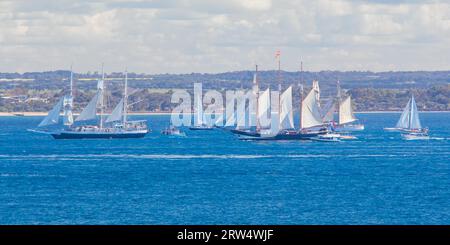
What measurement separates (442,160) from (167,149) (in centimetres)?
3566

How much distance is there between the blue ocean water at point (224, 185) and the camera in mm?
50594

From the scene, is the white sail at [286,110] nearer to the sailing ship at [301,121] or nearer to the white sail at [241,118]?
the sailing ship at [301,121]

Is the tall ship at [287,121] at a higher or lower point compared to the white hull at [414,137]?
higher

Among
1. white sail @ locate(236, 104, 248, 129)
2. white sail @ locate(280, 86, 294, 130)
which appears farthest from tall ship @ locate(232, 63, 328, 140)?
white sail @ locate(236, 104, 248, 129)

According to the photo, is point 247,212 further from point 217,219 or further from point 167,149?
point 167,149

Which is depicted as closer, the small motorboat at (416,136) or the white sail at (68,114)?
the small motorboat at (416,136)

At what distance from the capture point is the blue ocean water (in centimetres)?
5059

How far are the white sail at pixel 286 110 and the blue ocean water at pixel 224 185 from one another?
14.3 meters

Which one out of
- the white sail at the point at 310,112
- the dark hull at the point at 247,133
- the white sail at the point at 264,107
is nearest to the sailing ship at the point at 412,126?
the white sail at the point at 310,112

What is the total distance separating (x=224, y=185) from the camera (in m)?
69.5

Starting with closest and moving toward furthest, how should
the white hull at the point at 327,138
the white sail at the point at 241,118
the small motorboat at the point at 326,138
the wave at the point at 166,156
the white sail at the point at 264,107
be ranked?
1. the wave at the point at 166,156
2. the small motorboat at the point at 326,138
3. the white hull at the point at 327,138
4. the white sail at the point at 264,107
5. the white sail at the point at 241,118

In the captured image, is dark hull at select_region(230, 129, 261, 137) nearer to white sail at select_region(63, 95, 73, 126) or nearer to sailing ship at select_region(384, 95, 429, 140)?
sailing ship at select_region(384, 95, 429, 140)

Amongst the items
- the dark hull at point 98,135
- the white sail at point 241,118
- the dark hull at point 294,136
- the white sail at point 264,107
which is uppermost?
the white sail at point 264,107

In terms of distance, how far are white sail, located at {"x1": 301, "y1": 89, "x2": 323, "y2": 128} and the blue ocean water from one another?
1350 cm
